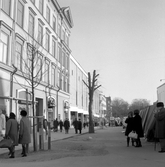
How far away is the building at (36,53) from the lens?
773 inches

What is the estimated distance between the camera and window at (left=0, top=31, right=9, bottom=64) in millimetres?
19188

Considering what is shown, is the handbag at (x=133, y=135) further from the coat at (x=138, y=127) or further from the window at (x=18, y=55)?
the window at (x=18, y=55)

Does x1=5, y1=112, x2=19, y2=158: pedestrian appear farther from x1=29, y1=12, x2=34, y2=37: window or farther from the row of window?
x1=29, y1=12, x2=34, y2=37: window

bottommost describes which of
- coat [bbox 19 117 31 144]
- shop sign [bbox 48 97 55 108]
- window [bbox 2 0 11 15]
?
coat [bbox 19 117 31 144]

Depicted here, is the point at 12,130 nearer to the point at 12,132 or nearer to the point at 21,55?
the point at 12,132

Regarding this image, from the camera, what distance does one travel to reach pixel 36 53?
2302 centimetres

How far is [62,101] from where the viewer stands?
126 feet

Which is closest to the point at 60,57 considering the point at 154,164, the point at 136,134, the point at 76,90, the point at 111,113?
the point at 76,90

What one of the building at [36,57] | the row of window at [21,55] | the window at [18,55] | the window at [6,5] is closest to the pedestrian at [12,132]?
the building at [36,57]

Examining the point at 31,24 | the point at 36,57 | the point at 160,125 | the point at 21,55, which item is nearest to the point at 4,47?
the point at 21,55

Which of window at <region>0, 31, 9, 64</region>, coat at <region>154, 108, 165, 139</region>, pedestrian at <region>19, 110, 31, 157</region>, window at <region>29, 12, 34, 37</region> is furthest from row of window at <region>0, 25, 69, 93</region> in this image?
coat at <region>154, 108, 165, 139</region>

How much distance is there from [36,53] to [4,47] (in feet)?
12.5

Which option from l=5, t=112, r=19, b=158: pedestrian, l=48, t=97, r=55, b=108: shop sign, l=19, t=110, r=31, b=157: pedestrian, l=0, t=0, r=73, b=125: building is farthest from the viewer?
l=48, t=97, r=55, b=108: shop sign

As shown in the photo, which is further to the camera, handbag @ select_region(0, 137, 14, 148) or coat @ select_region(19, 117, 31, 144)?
coat @ select_region(19, 117, 31, 144)
